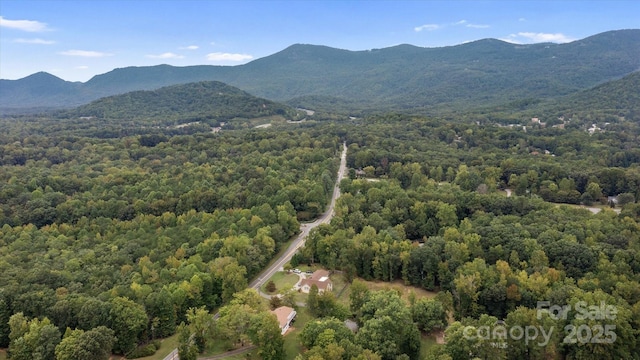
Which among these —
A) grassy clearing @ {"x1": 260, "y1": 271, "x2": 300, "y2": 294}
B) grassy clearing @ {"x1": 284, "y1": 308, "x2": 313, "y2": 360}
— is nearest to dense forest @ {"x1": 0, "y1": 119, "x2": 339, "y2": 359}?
grassy clearing @ {"x1": 260, "y1": 271, "x2": 300, "y2": 294}

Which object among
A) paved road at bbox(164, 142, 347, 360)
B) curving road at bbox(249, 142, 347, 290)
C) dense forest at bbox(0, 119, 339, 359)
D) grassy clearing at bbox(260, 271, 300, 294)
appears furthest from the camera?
curving road at bbox(249, 142, 347, 290)

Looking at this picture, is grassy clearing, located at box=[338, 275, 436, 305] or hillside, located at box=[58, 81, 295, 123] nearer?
grassy clearing, located at box=[338, 275, 436, 305]

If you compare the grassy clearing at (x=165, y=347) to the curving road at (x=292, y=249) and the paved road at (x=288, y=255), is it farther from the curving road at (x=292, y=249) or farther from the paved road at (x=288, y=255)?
the curving road at (x=292, y=249)

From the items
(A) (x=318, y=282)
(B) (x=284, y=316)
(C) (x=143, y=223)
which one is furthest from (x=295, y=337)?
(C) (x=143, y=223)

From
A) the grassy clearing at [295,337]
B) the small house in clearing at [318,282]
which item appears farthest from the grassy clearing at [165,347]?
the small house in clearing at [318,282]

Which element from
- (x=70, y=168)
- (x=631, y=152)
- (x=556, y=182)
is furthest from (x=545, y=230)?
(x=70, y=168)

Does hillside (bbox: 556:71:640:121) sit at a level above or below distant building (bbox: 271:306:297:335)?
above

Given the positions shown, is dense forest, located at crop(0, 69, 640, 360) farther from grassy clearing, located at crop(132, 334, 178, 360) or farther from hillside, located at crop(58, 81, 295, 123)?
hillside, located at crop(58, 81, 295, 123)
